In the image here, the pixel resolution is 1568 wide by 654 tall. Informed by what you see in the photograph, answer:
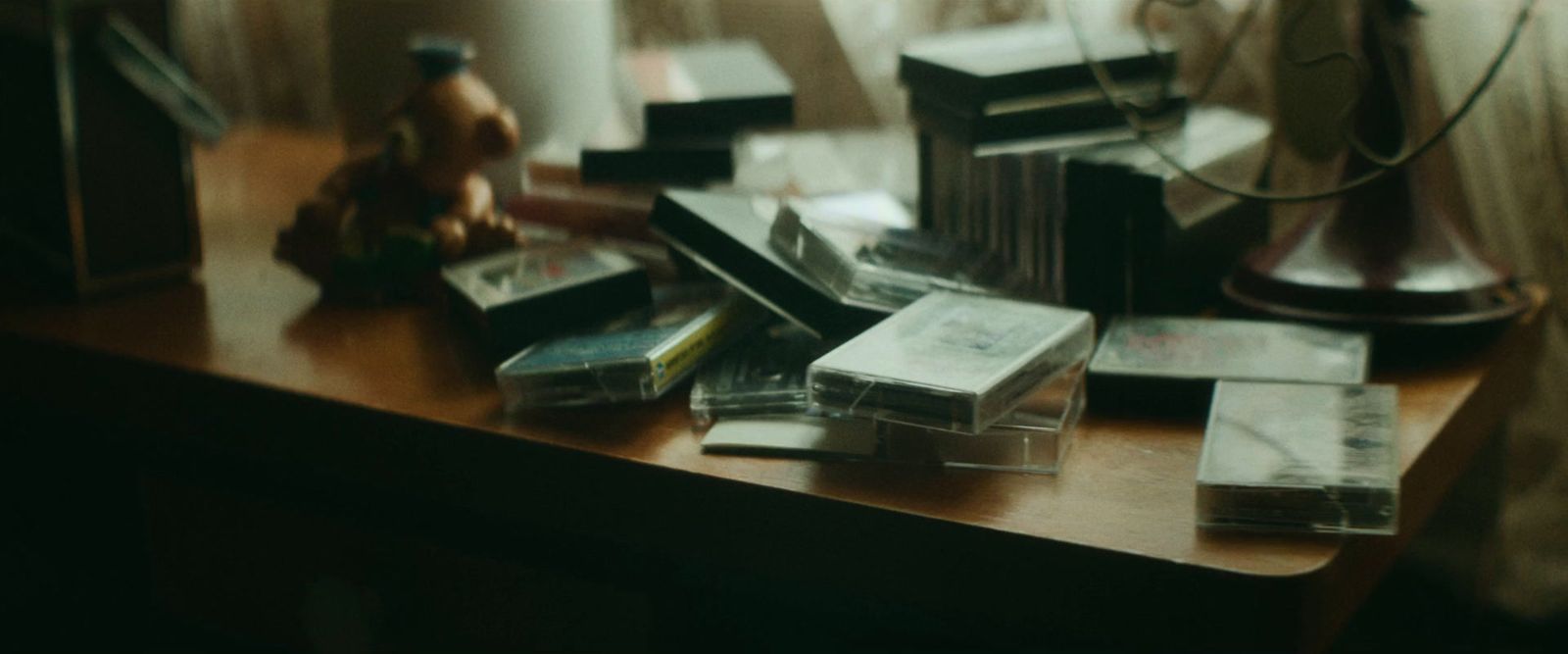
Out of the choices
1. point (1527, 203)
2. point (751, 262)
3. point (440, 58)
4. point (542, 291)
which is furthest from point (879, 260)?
point (1527, 203)

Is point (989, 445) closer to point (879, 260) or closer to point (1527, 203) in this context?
point (879, 260)

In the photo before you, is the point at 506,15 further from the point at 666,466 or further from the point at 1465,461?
the point at 1465,461

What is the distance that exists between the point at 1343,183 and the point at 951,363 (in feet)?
0.97

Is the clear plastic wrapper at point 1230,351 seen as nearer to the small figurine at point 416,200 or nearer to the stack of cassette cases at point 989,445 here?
the stack of cassette cases at point 989,445

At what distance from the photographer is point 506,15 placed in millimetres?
1021

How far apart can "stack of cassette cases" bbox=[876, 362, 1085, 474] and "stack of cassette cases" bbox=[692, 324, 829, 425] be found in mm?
46

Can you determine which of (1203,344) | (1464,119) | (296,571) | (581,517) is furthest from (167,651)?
(1464,119)

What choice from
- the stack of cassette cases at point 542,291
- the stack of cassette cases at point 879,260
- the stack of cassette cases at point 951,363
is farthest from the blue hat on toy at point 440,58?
the stack of cassette cases at point 951,363

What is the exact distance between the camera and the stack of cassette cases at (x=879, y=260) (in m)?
→ 0.69

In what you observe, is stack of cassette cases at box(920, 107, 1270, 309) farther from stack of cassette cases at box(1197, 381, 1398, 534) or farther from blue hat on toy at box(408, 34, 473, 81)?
blue hat on toy at box(408, 34, 473, 81)

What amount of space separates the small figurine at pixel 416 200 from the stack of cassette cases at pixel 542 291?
44 mm

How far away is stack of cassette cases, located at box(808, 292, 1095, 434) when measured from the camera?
56 cm

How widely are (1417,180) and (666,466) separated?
0.44m

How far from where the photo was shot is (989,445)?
0.59 meters
